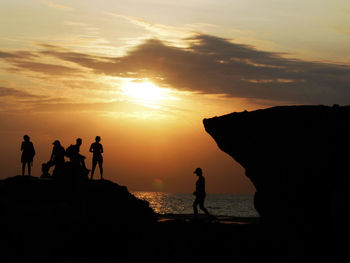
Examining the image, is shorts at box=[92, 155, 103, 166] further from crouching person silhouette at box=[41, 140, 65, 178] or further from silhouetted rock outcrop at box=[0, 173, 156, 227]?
crouching person silhouette at box=[41, 140, 65, 178]

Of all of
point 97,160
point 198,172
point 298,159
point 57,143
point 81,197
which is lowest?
point 81,197

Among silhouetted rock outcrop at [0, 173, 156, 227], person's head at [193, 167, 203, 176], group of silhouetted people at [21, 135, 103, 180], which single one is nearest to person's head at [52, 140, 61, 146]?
group of silhouetted people at [21, 135, 103, 180]

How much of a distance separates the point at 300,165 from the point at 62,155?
11.3m

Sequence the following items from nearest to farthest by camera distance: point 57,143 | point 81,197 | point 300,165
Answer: point 300,165 < point 81,197 < point 57,143

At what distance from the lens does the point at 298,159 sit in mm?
20750

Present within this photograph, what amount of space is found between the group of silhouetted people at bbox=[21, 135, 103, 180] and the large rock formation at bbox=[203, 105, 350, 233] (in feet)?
20.6

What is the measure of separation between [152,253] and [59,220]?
4010mm

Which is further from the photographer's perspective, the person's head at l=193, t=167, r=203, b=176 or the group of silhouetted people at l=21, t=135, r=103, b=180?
the group of silhouetted people at l=21, t=135, r=103, b=180

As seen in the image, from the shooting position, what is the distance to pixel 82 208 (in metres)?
24.3

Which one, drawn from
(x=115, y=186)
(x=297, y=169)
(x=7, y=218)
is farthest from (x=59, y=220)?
(x=297, y=169)

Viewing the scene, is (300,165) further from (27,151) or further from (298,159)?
(27,151)

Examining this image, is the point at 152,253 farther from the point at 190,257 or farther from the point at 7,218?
the point at 7,218

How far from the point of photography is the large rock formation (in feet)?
64.9

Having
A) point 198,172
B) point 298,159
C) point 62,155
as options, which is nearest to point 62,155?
point 62,155
